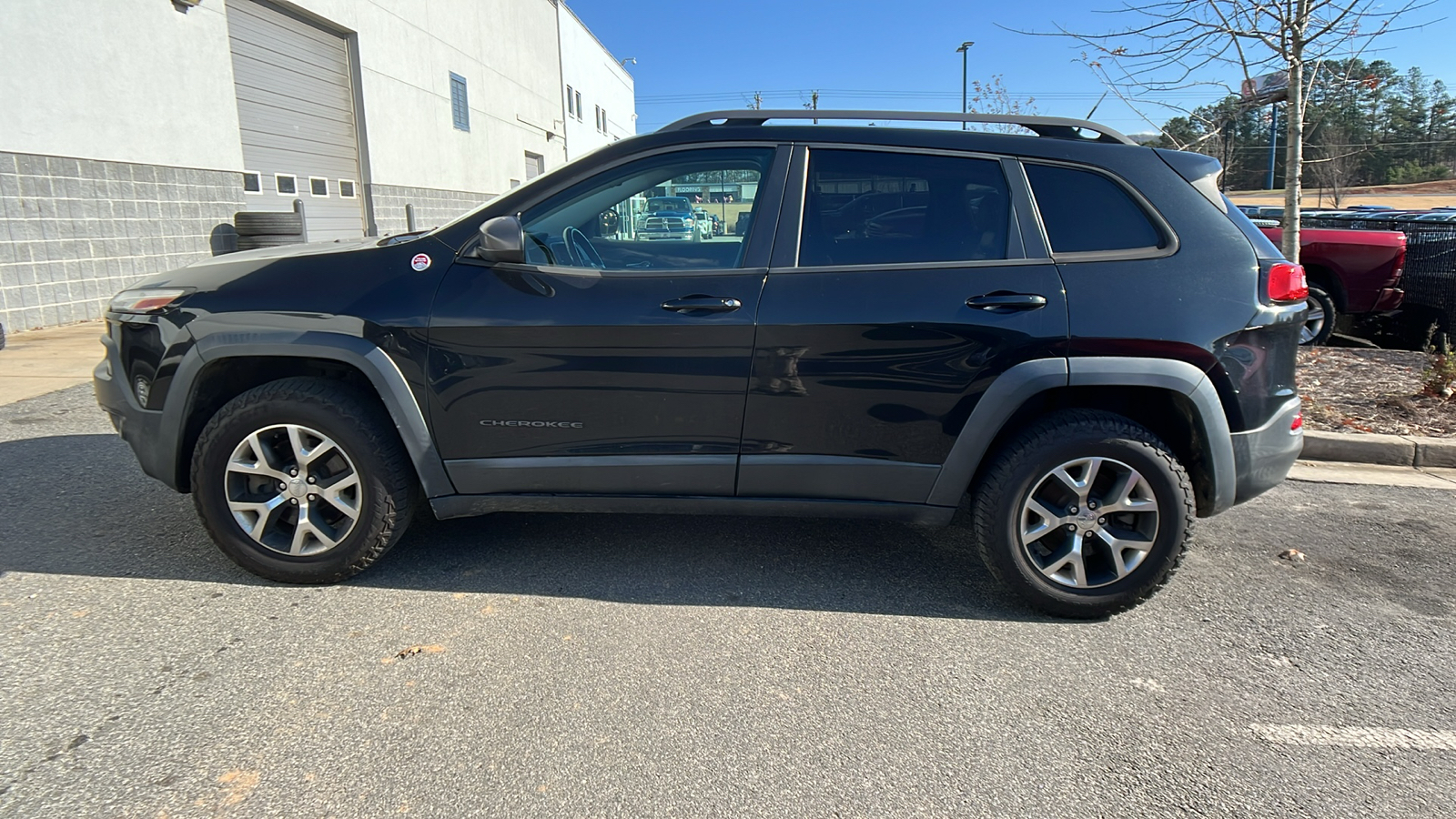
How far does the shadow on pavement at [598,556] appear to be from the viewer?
3.54 metres

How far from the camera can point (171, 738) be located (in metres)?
2.51

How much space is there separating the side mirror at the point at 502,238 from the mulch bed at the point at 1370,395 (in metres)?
5.49

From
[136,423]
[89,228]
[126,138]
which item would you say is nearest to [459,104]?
[126,138]

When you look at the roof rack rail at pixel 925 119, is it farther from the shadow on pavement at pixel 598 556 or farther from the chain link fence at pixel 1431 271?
the chain link fence at pixel 1431 271

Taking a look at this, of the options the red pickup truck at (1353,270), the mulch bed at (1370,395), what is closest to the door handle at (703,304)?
the mulch bed at (1370,395)

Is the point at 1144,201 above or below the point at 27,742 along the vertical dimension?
above

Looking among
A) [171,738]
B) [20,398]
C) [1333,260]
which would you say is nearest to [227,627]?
[171,738]

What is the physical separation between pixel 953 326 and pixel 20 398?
22.7ft

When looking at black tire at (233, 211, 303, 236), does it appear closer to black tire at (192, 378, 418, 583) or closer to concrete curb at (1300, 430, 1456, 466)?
black tire at (192, 378, 418, 583)

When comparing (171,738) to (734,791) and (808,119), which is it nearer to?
(734,791)

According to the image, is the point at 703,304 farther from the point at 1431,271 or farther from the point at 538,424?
the point at 1431,271

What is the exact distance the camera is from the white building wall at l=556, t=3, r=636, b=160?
32.4 m

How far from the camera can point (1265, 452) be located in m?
3.34

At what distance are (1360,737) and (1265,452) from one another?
1091mm
